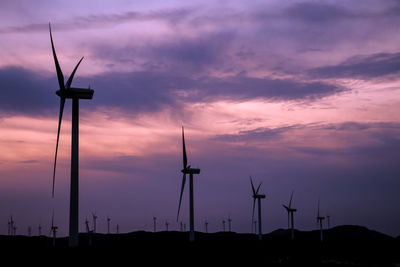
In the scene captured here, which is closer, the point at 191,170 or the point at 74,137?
the point at 74,137

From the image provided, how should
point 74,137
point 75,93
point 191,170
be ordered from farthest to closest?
point 191,170 < point 75,93 < point 74,137

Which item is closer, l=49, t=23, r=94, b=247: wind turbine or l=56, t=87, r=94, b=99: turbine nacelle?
l=49, t=23, r=94, b=247: wind turbine

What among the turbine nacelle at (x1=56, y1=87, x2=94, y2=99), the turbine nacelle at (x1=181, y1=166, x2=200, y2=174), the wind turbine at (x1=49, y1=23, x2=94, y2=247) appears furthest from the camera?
the turbine nacelle at (x1=181, y1=166, x2=200, y2=174)

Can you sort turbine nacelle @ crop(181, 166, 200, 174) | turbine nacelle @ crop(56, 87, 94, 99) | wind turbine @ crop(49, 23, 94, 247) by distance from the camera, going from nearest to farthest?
wind turbine @ crop(49, 23, 94, 247)
turbine nacelle @ crop(56, 87, 94, 99)
turbine nacelle @ crop(181, 166, 200, 174)

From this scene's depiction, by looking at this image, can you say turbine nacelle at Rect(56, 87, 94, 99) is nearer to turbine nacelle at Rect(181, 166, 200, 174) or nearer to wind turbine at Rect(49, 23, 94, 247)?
wind turbine at Rect(49, 23, 94, 247)

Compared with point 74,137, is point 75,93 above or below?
above

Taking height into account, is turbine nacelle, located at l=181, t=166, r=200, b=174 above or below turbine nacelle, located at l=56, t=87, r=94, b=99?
below

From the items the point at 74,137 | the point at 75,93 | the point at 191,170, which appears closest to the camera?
the point at 74,137

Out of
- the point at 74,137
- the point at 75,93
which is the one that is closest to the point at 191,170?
the point at 75,93

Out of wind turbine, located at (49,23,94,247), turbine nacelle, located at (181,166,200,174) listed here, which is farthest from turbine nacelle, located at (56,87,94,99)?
turbine nacelle, located at (181,166,200,174)

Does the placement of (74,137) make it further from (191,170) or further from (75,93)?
(191,170)

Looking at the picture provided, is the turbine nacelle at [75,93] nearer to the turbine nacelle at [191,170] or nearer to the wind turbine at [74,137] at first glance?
the wind turbine at [74,137]

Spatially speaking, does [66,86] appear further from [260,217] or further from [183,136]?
[260,217]

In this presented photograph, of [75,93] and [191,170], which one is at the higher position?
[75,93]
